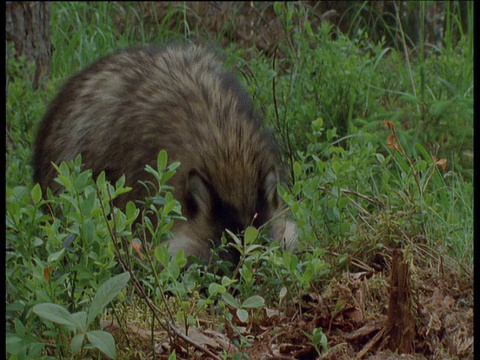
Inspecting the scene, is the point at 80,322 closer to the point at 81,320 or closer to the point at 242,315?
the point at 81,320

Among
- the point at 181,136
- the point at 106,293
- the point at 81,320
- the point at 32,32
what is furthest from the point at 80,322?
the point at 32,32

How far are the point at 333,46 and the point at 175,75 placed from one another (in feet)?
6.24

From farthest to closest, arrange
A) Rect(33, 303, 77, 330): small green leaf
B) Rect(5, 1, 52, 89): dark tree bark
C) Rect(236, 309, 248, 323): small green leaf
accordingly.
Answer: Rect(5, 1, 52, 89): dark tree bark → Rect(236, 309, 248, 323): small green leaf → Rect(33, 303, 77, 330): small green leaf

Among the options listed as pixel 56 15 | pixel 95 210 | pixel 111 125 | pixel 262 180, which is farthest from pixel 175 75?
pixel 56 15

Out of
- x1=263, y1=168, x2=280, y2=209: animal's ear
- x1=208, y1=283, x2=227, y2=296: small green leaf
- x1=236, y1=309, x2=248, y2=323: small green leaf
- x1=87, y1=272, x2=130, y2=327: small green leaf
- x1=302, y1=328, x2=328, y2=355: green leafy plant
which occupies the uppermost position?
x1=87, y1=272, x2=130, y2=327: small green leaf

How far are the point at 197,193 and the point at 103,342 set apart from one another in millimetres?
1718

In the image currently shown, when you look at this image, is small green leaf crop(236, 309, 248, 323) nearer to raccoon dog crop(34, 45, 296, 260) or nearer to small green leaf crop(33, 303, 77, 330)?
small green leaf crop(33, 303, 77, 330)

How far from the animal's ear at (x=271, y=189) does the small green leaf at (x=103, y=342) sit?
177cm

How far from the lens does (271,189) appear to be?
4.10 meters

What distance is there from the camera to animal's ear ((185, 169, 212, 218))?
402 centimetres

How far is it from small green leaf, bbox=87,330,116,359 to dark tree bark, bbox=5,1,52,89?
16.2 feet

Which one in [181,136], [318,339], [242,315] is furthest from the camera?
[181,136]

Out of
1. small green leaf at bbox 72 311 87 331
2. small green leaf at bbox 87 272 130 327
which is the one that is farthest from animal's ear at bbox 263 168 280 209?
small green leaf at bbox 72 311 87 331

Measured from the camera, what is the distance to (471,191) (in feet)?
14.0
